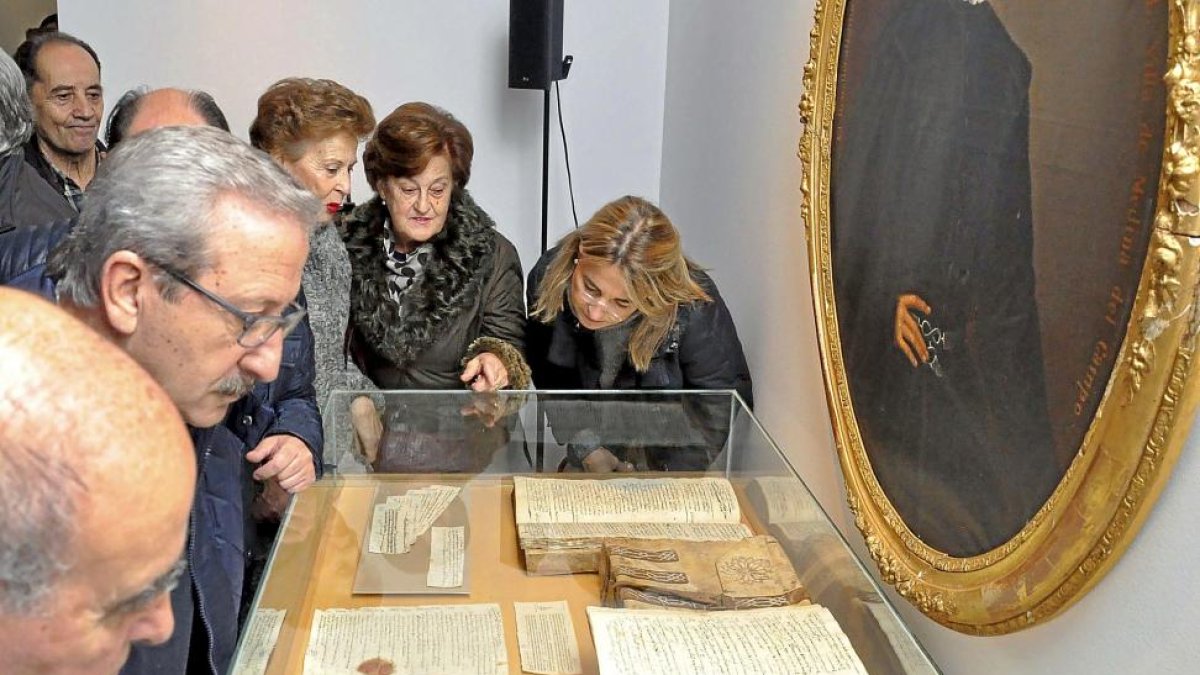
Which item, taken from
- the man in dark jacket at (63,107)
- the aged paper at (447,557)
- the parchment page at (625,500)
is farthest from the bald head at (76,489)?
the man in dark jacket at (63,107)

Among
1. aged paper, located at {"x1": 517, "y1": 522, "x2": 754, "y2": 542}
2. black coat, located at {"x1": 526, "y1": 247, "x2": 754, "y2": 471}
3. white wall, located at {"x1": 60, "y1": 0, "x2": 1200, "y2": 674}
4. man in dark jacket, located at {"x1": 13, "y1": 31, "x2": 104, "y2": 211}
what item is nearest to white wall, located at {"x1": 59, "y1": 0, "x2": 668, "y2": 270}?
white wall, located at {"x1": 60, "y1": 0, "x2": 1200, "y2": 674}

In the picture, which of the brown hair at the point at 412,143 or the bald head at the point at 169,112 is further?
the brown hair at the point at 412,143

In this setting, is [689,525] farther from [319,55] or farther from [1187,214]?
[319,55]

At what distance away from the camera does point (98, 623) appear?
0.80 meters

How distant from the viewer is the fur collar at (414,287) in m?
2.59

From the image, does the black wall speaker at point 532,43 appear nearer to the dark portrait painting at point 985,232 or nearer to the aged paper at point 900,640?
the dark portrait painting at point 985,232

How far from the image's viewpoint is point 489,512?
6.48ft

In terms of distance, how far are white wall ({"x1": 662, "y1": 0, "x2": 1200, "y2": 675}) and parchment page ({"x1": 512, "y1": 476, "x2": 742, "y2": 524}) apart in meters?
Answer: 0.29

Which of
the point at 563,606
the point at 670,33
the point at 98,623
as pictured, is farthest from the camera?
the point at 670,33

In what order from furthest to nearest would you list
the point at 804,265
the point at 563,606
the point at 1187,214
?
the point at 804,265, the point at 563,606, the point at 1187,214

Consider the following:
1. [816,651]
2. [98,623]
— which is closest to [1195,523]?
[816,651]

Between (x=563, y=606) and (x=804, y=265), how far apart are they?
1.03 metres

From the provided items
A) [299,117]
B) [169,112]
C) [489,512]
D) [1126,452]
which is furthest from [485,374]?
[1126,452]

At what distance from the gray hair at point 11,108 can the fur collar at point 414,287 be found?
2.55 ft
